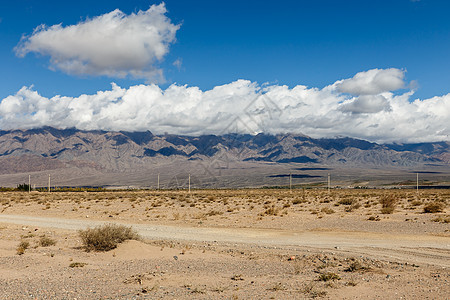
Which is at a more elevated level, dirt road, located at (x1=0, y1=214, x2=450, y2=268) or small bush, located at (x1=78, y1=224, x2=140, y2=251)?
small bush, located at (x1=78, y1=224, x2=140, y2=251)

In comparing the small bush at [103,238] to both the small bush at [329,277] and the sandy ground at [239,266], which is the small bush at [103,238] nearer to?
the sandy ground at [239,266]

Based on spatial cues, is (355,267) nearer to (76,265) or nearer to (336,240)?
(336,240)

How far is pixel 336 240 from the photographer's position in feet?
62.2

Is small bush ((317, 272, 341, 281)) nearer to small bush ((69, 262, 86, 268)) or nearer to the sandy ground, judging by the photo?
the sandy ground

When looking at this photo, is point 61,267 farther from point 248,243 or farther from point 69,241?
point 248,243

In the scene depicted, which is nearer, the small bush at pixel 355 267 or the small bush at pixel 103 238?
the small bush at pixel 355 267

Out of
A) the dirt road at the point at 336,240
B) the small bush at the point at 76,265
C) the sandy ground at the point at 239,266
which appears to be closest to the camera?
the sandy ground at the point at 239,266

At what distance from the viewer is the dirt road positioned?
48.6 ft

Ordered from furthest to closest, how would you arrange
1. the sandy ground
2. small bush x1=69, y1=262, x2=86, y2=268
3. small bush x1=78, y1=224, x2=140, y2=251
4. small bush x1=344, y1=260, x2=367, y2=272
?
small bush x1=78, y1=224, x2=140, y2=251, small bush x1=69, y1=262, x2=86, y2=268, small bush x1=344, y1=260, x2=367, y2=272, the sandy ground

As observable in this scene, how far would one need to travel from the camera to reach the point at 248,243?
18328 mm

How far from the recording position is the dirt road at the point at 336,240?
14814mm

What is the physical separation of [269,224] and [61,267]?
16.0 meters

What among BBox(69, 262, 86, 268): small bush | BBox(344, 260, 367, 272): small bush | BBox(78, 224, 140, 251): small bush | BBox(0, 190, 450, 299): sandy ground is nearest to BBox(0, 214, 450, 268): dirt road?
BBox(0, 190, 450, 299): sandy ground

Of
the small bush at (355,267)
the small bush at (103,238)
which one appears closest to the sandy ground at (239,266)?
the small bush at (355,267)
